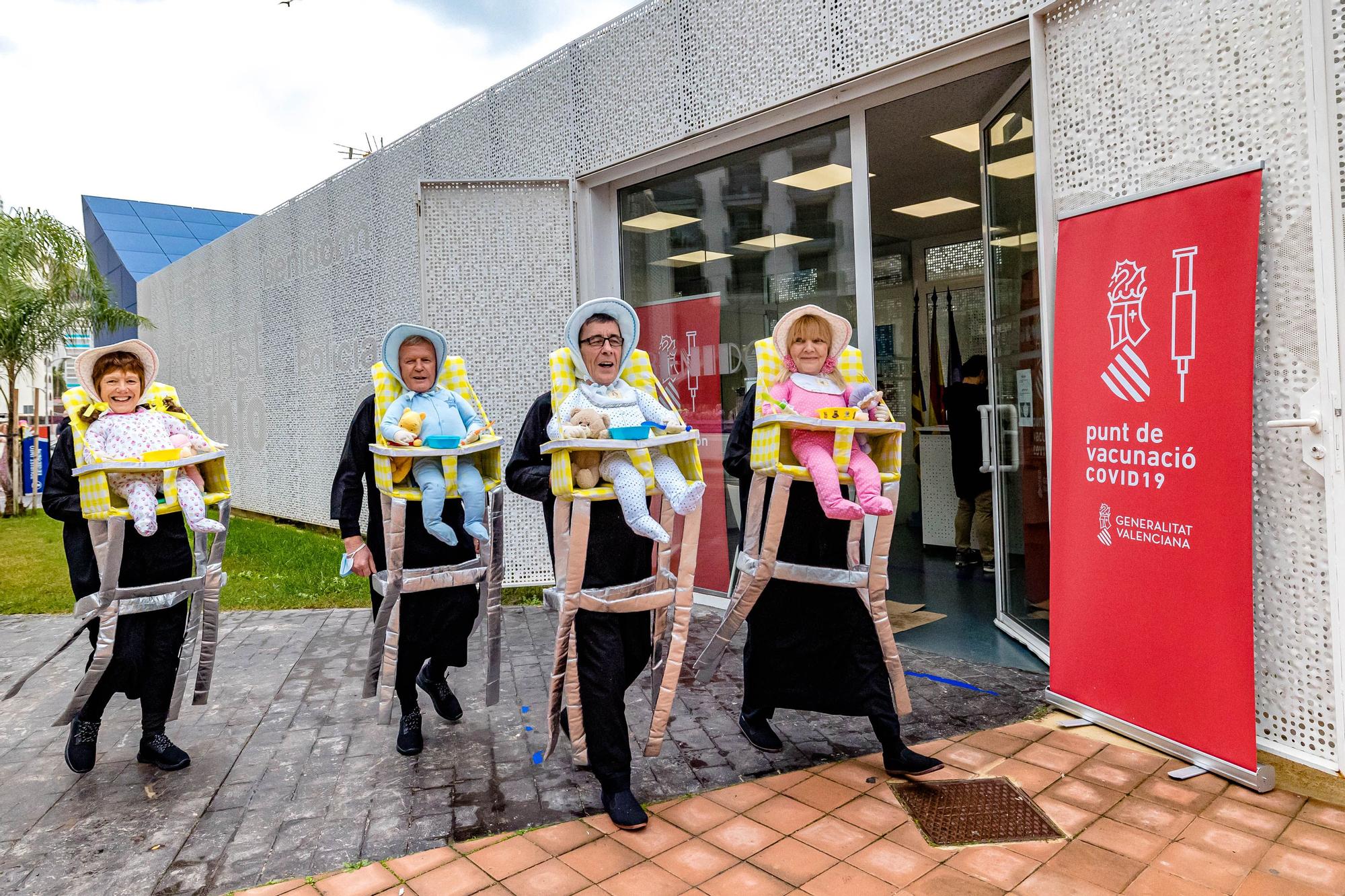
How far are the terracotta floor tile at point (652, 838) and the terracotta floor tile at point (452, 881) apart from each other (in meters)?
0.49

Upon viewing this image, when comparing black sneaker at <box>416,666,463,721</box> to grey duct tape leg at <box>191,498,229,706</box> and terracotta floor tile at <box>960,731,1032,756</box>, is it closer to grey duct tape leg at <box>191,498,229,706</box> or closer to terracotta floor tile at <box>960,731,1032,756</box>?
grey duct tape leg at <box>191,498,229,706</box>

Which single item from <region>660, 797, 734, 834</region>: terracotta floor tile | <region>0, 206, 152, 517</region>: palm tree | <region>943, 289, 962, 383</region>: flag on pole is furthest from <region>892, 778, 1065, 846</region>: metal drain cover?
<region>0, 206, 152, 517</region>: palm tree

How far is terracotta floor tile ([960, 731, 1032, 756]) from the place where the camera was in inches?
143

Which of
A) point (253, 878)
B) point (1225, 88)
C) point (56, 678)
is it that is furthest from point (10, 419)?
point (1225, 88)

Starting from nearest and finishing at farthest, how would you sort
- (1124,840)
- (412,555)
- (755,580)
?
1. (1124,840)
2. (755,580)
3. (412,555)

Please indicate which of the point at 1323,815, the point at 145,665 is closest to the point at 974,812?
the point at 1323,815

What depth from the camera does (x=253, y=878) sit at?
2.74 metres

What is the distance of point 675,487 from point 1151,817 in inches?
82.9

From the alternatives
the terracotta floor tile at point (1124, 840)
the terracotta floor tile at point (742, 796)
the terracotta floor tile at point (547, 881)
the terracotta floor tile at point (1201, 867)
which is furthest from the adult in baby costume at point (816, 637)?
the terracotta floor tile at point (547, 881)

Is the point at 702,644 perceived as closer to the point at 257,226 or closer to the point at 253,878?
the point at 253,878

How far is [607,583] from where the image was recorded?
317 cm

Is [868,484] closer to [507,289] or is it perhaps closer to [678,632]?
[678,632]

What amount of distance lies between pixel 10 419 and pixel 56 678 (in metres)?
12.1

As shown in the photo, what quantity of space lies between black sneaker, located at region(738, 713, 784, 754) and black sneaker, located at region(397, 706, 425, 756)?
1.48m
